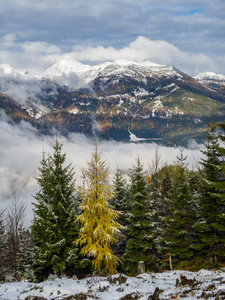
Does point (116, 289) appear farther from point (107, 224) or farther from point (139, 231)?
point (139, 231)

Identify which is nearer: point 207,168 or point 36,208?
point 207,168

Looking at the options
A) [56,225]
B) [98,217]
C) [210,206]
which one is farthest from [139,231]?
[56,225]

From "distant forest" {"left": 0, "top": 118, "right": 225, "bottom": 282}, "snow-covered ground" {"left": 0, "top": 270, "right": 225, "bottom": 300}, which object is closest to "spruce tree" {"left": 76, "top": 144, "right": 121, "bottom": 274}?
"distant forest" {"left": 0, "top": 118, "right": 225, "bottom": 282}

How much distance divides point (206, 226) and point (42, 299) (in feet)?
48.2

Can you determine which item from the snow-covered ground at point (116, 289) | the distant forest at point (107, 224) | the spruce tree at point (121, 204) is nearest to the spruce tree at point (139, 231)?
the distant forest at point (107, 224)

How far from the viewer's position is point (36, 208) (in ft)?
78.8

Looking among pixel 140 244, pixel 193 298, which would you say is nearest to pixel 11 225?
pixel 140 244

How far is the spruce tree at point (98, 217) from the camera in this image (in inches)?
794

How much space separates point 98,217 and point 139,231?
5434 mm

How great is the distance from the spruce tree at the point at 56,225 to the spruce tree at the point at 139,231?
18.3 ft

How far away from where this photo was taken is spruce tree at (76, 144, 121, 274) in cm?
2017

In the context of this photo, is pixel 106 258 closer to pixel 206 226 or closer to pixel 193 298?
pixel 206 226

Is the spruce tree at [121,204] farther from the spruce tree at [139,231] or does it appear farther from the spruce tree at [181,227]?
the spruce tree at [181,227]

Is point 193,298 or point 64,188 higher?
point 64,188
